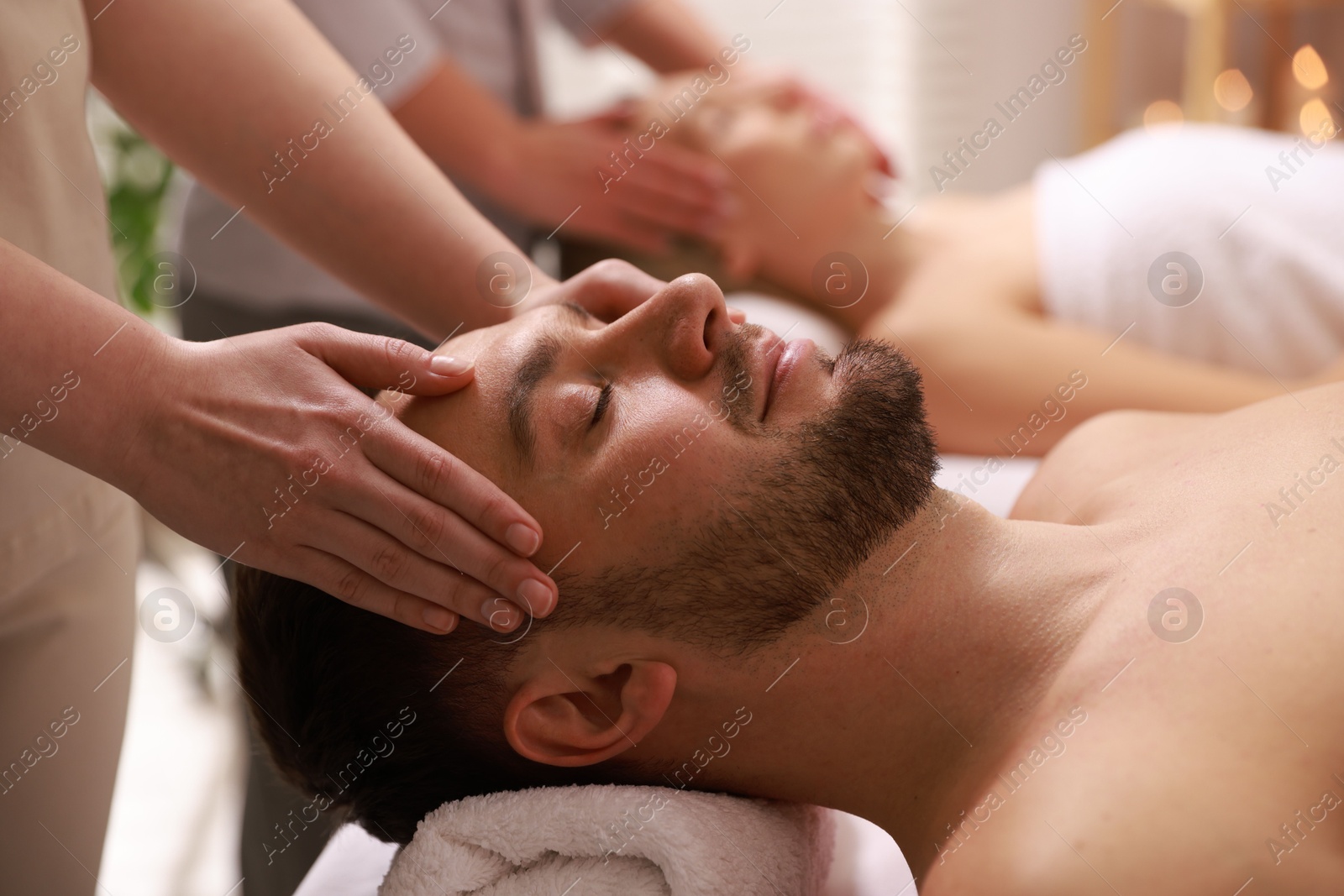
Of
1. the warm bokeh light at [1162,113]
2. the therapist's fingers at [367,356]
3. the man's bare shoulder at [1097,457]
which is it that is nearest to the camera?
the therapist's fingers at [367,356]

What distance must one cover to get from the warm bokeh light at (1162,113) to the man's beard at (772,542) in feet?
9.19

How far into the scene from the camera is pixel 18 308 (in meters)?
0.80

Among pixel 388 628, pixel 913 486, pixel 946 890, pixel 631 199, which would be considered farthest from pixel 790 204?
pixel 946 890

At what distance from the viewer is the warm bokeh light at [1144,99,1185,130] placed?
3.31 metres

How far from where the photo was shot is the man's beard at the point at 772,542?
3.21ft

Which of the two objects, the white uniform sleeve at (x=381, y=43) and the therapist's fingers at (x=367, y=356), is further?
the white uniform sleeve at (x=381, y=43)

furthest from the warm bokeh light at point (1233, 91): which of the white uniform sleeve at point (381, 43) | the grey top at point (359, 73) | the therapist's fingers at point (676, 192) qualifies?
the white uniform sleeve at point (381, 43)

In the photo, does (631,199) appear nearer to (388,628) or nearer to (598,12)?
(598,12)

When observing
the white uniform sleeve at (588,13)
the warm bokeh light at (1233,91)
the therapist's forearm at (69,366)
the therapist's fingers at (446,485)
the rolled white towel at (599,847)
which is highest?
the therapist's forearm at (69,366)

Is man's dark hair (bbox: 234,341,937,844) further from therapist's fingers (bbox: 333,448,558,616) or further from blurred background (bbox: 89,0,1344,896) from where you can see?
blurred background (bbox: 89,0,1344,896)

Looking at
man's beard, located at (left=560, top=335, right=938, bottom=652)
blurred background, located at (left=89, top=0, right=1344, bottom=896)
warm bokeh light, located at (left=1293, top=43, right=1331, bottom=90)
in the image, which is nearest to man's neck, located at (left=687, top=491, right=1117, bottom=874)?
man's beard, located at (left=560, top=335, right=938, bottom=652)

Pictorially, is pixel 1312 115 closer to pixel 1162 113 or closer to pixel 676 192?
pixel 1162 113

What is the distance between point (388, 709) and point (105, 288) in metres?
0.56

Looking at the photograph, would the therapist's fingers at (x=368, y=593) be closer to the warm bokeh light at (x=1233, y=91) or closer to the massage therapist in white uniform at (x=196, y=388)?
the massage therapist in white uniform at (x=196, y=388)
